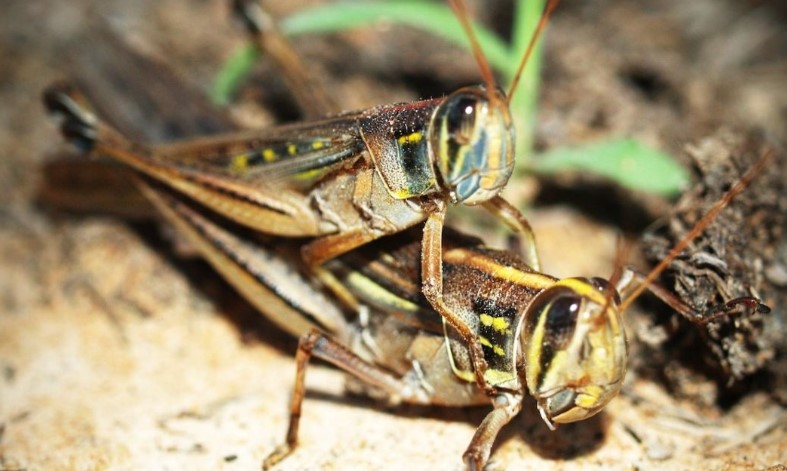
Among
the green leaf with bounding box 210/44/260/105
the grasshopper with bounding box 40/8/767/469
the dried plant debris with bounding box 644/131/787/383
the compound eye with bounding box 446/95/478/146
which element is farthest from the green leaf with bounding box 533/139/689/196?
the green leaf with bounding box 210/44/260/105

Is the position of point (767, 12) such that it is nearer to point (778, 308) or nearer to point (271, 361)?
point (778, 308)

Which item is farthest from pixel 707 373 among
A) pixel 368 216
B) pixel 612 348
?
pixel 368 216

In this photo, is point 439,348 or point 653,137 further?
point 653,137

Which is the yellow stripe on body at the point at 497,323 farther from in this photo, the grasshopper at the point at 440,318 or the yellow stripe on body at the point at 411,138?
the yellow stripe on body at the point at 411,138

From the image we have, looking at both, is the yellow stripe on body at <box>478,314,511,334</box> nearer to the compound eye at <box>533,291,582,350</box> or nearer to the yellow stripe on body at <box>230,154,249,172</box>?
the compound eye at <box>533,291,582,350</box>

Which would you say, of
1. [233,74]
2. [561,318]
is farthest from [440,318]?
[233,74]

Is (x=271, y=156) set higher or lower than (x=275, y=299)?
higher
